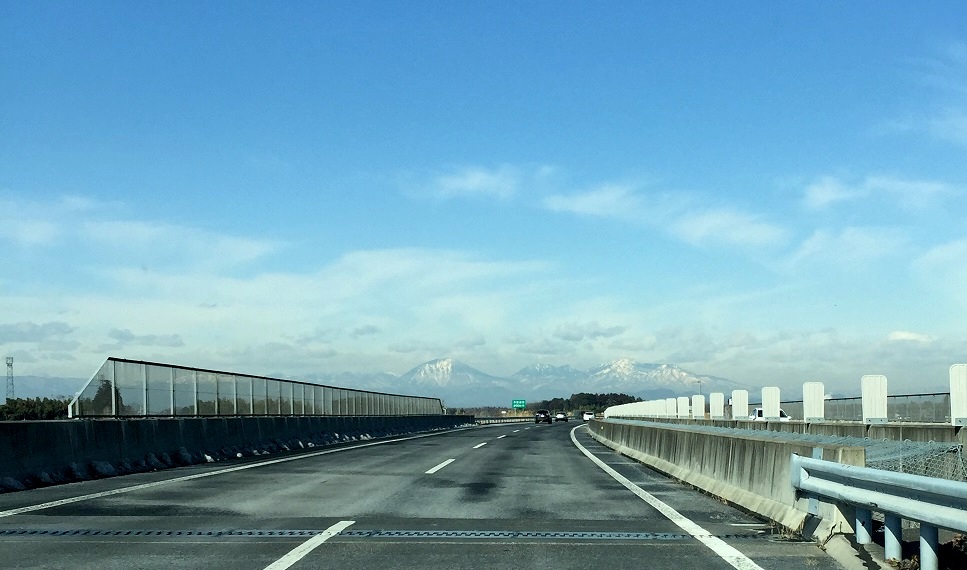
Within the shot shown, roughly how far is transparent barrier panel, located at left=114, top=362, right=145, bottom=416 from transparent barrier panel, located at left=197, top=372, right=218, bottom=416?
390 centimetres

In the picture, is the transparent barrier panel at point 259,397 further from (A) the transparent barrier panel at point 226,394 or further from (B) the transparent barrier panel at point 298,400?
(B) the transparent barrier panel at point 298,400

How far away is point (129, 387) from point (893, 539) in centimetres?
1608

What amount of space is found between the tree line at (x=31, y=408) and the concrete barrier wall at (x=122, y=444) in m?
10.6

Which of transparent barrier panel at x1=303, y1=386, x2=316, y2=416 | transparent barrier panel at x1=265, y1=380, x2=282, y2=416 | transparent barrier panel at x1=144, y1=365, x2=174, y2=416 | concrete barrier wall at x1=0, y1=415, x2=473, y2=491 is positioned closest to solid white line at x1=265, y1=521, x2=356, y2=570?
concrete barrier wall at x1=0, y1=415, x2=473, y2=491

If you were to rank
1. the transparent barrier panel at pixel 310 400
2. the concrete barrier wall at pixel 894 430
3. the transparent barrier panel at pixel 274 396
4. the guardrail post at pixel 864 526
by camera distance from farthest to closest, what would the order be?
1. the transparent barrier panel at pixel 310 400
2. the transparent barrier panel at pixel 274 396
3. the concrete barrier wall at pixel 894 430
4. the guardrail post at pixel 864 526

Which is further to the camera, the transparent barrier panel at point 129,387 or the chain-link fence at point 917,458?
the transparent barrier panel at point 129,387

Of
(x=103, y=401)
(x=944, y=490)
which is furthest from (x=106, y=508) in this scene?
(x=944, y=490)

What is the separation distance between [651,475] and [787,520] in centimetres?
865

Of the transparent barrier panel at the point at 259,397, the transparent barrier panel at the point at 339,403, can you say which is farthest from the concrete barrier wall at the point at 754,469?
the transparent barrier panel at the point at 339,403

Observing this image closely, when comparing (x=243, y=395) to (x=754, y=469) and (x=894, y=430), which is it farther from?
(x=754, y=469)

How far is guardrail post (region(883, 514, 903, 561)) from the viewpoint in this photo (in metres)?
7.45

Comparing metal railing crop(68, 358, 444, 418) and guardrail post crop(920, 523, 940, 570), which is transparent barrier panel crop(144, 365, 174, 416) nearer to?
metal railing crop(68, 358, 444, 418)

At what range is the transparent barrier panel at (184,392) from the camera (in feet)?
74.0

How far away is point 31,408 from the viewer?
122 feet
